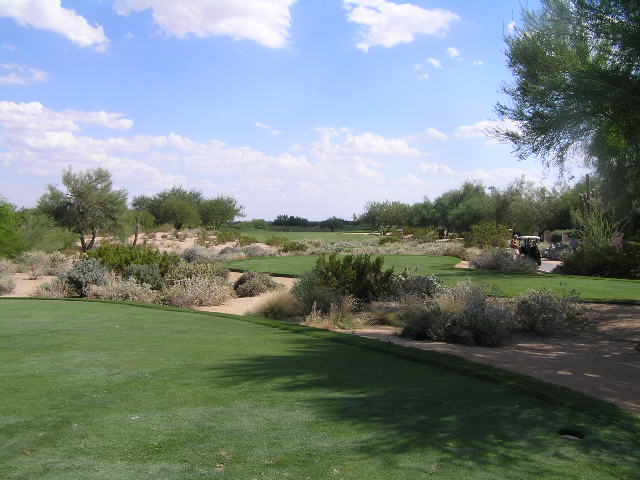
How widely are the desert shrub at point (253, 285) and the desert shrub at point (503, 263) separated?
11.2 m

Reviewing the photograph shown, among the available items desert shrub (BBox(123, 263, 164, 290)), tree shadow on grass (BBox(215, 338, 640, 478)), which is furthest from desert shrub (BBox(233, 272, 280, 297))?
tree shadow on grass (BBox(215, 338, 640, 478))

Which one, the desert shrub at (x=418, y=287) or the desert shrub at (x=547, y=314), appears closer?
the desert shrub at (x=547, y=314)

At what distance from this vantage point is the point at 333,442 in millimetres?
4535

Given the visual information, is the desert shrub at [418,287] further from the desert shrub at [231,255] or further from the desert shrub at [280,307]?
the desert shrub at [231,255]

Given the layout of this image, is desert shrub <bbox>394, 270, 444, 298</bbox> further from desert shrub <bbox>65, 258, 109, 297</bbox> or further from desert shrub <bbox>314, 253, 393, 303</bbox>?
desert shrub <bbox>65, 258, 109, 297</bbox>

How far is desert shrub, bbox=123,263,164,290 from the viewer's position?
2017 cm

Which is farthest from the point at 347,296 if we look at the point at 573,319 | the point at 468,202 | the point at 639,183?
the point at 468,202

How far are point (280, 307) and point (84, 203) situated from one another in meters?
29.7

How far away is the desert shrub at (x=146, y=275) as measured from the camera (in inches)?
794

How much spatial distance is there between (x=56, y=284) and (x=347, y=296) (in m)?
10.1

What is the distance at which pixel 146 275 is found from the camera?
20.2 m

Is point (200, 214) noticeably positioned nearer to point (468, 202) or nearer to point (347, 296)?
point (468, 202)

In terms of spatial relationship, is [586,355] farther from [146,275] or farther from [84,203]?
[84,203]

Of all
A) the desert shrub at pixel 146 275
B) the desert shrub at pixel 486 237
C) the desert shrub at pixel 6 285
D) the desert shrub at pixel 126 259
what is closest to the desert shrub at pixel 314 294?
the desert shrub at pixel 146 275
